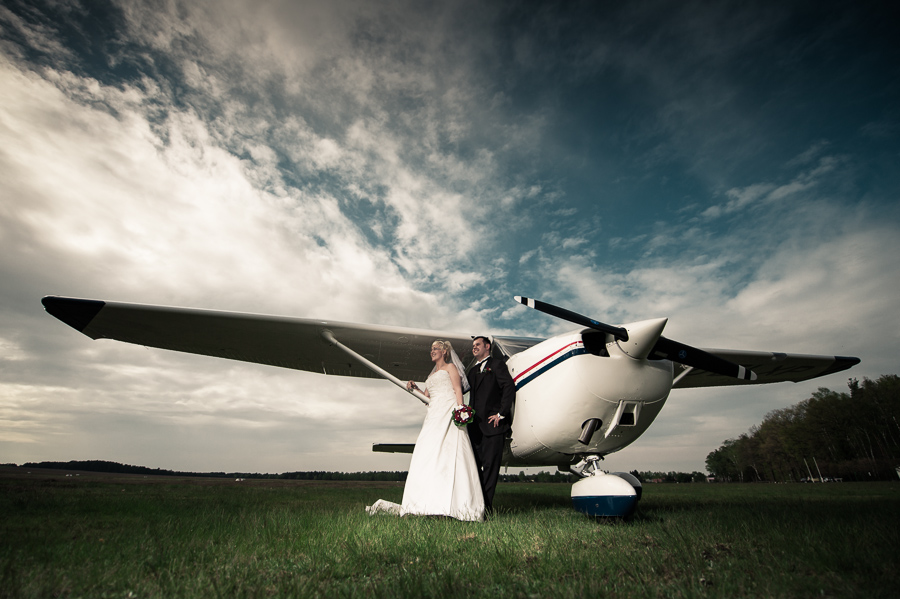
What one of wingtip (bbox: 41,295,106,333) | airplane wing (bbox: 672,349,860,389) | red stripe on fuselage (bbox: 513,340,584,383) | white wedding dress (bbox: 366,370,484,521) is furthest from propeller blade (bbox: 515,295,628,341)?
wingtip (bbox: 41,295,106,333)

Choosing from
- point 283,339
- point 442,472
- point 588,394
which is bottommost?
point 442,472

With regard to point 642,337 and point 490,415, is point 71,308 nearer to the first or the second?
point 490,415

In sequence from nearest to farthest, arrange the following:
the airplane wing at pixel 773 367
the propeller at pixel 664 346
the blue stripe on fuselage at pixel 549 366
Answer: the propeller at pixel 664 346 < the blue stripe on fuselage at pixel 549 366 < the airplane wing at pixel 773 367

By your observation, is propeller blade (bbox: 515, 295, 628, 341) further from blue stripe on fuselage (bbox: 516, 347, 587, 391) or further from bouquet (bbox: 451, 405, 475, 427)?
bouquet (bbox: 451, 405, 475, 427)

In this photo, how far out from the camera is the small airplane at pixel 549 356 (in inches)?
176

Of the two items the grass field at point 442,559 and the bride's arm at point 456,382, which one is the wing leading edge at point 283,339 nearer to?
the bride's arm at point 456,382

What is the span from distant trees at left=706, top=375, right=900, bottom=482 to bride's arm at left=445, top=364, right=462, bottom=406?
49.2 m

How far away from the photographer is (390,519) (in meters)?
4.09

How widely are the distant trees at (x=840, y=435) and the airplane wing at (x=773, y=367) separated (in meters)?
41.5

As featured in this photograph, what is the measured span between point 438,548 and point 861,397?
56151mm

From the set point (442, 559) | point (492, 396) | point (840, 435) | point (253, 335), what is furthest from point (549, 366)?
point (840, 435)

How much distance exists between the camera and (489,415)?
530cm

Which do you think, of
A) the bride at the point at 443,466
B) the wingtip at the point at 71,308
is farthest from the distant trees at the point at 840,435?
the wingtip at the point at 71,308

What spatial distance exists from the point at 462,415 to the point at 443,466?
1.98 feet
